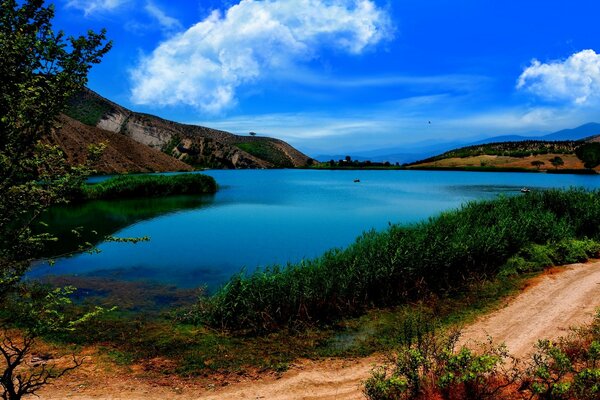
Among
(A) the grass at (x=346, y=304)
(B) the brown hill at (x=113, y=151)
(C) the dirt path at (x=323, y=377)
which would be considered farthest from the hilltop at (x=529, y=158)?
(C) the dirt path at (x=323, y=377)

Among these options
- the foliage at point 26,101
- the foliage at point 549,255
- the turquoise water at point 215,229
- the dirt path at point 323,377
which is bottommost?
the dirt path at point 323,377

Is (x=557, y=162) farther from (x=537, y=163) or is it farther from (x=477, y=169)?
(x=477, y=169)

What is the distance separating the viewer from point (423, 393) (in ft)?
28.1

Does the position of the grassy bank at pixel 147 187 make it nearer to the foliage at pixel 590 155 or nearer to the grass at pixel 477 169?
the grass at pixel 477 169

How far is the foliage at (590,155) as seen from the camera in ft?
364

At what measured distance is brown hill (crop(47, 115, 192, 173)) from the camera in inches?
3967

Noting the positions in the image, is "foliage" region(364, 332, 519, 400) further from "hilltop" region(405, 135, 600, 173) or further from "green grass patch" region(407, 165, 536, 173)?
"green grass patch" region(407, 165, 536, 173)

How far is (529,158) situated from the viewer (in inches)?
5315

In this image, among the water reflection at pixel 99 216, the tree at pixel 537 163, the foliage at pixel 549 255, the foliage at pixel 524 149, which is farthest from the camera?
the foliage at pixel 524 149

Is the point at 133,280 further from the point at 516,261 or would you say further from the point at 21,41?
the point at 516,261

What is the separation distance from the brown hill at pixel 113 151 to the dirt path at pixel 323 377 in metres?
95.2

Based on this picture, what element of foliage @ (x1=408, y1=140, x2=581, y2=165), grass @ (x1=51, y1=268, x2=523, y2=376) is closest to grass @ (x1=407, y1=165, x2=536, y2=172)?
A: foliage @ (x1=408, y1=140, x2=581, y2=165)

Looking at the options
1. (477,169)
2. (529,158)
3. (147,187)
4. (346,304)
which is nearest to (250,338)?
(346,304)

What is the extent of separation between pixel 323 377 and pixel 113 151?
126m
